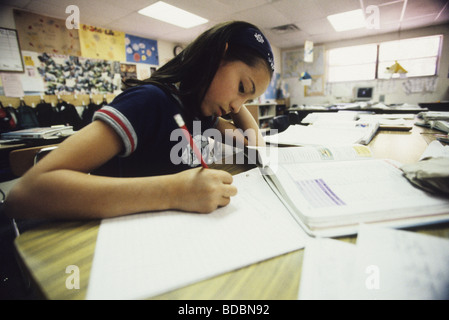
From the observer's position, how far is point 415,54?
468 centimetres

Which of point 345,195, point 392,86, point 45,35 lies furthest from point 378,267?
point 392,86

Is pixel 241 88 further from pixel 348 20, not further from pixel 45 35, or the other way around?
pixel 348 20

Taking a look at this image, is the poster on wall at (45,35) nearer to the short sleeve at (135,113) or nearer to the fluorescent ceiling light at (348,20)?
the short sleeve at (135,113)

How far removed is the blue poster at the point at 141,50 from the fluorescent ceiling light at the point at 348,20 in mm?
3140

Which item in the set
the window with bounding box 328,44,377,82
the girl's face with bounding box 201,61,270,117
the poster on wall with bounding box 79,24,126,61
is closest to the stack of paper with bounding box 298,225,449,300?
the girl's face with bounding box 201,61,270,117

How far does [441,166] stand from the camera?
15.4 inches

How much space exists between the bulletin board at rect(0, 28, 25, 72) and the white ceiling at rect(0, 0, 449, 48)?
32cm

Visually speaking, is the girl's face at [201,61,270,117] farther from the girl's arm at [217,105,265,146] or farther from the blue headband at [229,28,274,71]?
the girl's arm at [217,105,265,146]

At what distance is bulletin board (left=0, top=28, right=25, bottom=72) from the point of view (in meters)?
Answer: 2.49

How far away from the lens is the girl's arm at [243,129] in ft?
3.16
